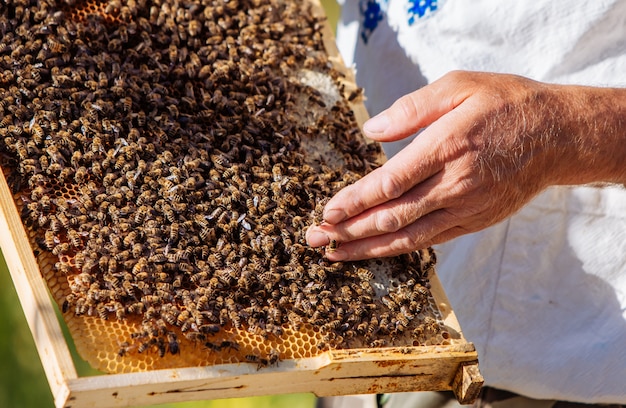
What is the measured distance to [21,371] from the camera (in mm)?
6262

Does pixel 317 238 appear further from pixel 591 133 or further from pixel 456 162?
pixel 591 133

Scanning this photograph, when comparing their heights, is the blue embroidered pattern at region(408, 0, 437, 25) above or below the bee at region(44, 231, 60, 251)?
above

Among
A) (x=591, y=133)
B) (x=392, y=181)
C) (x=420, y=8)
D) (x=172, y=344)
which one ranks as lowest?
(x=172, y=344)

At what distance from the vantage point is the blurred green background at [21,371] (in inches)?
242

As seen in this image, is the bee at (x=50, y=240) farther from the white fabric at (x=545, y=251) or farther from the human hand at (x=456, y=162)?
the white fabric at (x=545, y=251)

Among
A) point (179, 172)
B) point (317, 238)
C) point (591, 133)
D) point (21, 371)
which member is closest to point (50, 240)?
point (179, 172)

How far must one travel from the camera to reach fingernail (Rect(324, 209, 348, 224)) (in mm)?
3266

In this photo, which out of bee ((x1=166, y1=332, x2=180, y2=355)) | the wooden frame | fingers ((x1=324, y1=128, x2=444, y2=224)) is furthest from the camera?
fingers ((x1=324, y1=128, x2=444, y2=224))

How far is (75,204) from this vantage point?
3.26 m

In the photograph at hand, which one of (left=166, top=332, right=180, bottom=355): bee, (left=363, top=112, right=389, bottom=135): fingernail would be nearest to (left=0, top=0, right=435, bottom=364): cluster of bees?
(left=166, top=332, right=180, bottom=355): bee

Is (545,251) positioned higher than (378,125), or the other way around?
(378,125)

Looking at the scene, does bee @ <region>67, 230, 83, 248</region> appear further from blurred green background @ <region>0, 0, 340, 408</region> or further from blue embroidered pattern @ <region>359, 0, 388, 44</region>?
blurred green background @ <region>0, 0, 340, 408</region>

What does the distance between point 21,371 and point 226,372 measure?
4223mm

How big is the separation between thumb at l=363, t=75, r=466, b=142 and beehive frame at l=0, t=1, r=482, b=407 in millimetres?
1029
